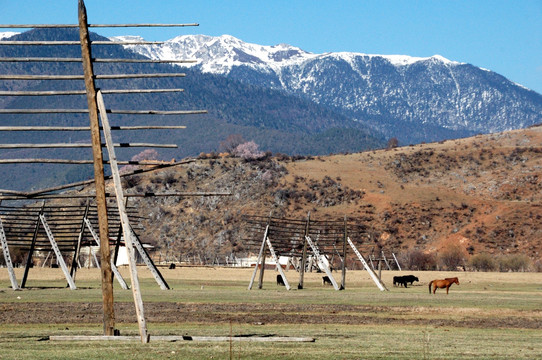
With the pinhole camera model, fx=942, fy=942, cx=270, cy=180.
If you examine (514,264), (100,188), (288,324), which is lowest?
(288,324)

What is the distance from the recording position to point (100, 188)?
17859mm

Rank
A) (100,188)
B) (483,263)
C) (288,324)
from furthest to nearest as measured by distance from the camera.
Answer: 1. (483,263)
2. (288,324)
3. (100,188)

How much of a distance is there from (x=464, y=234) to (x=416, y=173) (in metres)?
23.9

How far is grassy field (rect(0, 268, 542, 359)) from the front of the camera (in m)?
14.9

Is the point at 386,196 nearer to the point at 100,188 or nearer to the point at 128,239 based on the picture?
the point at 100,188

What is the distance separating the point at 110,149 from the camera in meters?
17.6

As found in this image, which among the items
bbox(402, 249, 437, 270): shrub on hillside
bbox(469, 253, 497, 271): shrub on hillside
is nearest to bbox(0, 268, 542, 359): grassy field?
bbox(469, 253, 497, 271): shrub on hillside

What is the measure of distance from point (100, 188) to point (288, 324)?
6.19 m

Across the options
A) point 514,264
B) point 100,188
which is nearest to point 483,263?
point 514,264

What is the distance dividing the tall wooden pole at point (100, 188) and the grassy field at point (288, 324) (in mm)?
1213

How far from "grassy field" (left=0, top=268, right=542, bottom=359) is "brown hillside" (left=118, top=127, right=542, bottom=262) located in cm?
5219

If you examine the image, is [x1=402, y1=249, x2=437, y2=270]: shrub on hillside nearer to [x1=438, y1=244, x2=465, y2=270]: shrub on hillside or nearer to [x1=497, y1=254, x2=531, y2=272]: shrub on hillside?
[x1=438, y1=244, x2=465, y2=270]: shrub on hillside

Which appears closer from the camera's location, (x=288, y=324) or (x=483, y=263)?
(x=288, y=324)

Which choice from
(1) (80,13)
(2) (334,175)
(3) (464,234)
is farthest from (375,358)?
(2) (334,175)
